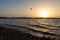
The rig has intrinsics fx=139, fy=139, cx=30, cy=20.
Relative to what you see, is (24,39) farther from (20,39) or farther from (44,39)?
(44,39)

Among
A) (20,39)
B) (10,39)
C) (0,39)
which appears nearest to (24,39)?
(20,39)

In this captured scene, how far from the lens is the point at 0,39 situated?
17.2 metres

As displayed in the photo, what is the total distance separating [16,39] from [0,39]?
2.01 m

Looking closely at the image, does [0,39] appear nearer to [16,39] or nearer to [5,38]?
[5,38]

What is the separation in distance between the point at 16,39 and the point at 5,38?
1424 millimetres

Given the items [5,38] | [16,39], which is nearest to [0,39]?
[5,38]

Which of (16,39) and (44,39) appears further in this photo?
(44,39)

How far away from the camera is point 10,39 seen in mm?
17422

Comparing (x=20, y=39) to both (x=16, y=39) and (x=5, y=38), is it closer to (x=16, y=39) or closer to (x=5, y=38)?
(x=16, y=39)

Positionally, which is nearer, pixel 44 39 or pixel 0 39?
pixel 0 39

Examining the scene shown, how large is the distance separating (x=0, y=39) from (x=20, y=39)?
253cm

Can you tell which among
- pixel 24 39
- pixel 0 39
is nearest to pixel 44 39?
pixel 24 39

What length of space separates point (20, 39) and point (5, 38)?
1923 mm

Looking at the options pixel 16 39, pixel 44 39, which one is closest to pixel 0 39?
pixel 16 39
